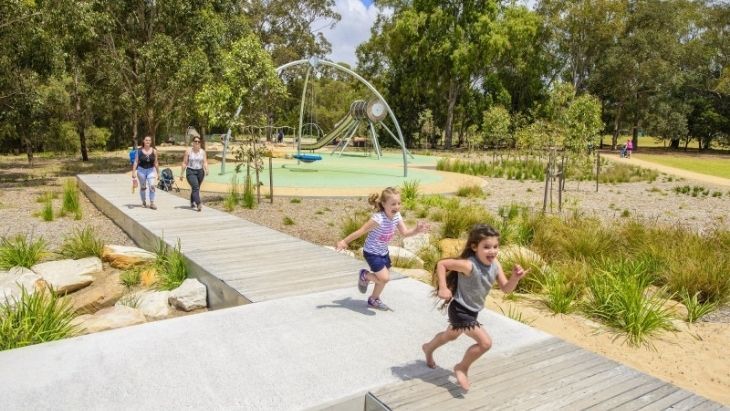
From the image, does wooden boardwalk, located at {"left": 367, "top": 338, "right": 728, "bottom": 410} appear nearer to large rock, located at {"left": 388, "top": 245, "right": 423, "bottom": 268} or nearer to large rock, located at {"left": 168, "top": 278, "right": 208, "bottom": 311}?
large rock, located at {"left": 168, "top": 278, "right": 208, "bottom": 311}

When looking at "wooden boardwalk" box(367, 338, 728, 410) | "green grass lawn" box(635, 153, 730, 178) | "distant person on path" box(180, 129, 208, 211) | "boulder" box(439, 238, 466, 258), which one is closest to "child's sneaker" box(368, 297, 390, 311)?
"wooden boardwalk" box(367, 338, 728, 410)

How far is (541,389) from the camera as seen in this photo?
11.2ft

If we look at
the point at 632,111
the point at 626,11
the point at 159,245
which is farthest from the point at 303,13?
the point at 159,245

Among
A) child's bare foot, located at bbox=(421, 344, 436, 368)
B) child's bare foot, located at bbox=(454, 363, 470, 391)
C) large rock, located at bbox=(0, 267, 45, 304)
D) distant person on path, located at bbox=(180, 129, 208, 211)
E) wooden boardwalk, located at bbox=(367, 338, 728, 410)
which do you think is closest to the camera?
wooden boardwalk, located at bbox=(367, 338, 728, 410)

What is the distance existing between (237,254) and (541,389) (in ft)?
15.0

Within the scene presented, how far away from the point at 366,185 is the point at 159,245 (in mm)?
10015

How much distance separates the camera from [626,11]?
4931 centimetres

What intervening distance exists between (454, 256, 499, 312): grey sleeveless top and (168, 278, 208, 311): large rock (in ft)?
11.8

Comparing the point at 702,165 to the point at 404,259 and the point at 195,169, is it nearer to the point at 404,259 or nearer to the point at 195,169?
the point at 404,259

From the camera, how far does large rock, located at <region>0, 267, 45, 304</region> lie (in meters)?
5.96

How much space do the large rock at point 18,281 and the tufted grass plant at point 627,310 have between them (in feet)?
20.3

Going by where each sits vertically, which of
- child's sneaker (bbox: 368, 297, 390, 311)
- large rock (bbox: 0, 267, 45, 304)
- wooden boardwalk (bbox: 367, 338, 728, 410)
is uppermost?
child's sneaker (bbox: 368, 297, 390, 311)

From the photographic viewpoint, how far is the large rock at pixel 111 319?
4835 mm

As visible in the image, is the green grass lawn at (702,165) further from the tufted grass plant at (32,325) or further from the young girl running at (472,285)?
the tufted grass plant at (32,325)
